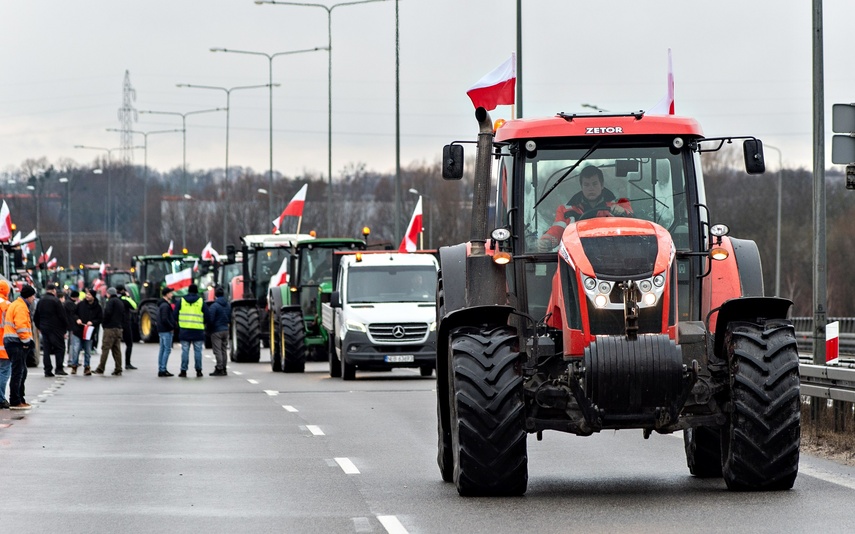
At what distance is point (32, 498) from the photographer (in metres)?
11.7

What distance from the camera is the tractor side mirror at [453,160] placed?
12.0 metres

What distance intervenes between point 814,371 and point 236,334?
22998 mm

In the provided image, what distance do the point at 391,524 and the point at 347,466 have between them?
13.0ft

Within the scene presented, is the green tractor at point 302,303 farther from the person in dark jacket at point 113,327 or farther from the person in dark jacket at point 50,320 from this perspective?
the person in dark jacket at point 50,320

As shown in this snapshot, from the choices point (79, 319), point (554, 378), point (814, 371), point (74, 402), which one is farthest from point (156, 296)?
point (554, 378)

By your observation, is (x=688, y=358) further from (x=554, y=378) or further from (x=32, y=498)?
(x=32, y=498)

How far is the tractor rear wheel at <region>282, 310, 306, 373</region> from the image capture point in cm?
3209

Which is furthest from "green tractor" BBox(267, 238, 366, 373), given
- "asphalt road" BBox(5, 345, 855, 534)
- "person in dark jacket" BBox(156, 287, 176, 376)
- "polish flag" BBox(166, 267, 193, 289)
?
"polish flag" BBox(166, 267, 193, 289)

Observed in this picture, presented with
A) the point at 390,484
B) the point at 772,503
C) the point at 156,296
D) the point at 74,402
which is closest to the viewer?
the point at 772,503

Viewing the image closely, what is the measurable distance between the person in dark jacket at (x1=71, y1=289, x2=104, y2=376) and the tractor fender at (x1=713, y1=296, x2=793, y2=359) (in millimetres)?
23758

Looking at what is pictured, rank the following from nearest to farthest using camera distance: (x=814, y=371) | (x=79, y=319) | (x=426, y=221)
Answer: (x=814, y=371) < (x=79, y=319) < (x=426, y=221)

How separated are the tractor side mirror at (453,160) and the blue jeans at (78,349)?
2256cm

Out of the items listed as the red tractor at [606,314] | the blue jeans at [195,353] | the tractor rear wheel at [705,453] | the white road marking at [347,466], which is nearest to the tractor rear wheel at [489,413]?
the red tractor at [606,314]

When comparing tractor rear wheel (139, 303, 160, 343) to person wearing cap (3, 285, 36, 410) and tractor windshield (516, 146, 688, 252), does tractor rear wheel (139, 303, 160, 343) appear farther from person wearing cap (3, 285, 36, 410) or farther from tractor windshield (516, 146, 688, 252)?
tractor windshield (516, 146, 688, 252)
